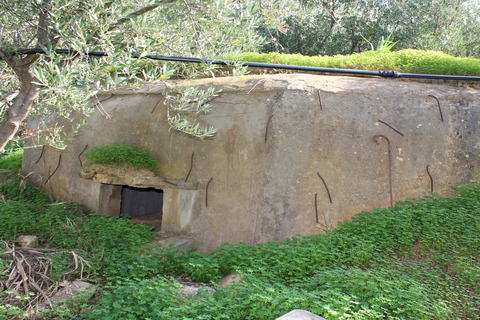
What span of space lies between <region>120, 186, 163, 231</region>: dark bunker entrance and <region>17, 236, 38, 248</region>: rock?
2676 millimetres

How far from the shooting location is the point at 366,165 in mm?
5434

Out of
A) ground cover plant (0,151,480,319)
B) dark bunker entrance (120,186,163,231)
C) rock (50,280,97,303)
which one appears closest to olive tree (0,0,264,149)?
rock (50,280,97,303)

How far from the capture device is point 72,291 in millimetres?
4266

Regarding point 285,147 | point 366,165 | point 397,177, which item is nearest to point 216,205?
point 285,147

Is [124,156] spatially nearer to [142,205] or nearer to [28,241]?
[28,241]

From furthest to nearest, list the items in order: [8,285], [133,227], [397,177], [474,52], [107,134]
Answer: [474,52] < [107,134] < [133,227] < [397,177] < [8,285]

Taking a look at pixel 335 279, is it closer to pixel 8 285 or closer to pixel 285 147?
pixel 285 147

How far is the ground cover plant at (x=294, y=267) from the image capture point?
11.1 feet

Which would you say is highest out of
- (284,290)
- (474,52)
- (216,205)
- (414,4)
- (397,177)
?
(414,4)

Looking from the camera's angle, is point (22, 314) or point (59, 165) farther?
point (59, 165)

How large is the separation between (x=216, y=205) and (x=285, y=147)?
1.32 meters

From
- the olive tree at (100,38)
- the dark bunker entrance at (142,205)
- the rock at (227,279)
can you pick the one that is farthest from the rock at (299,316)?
the dark bunker entrance at (142,205)

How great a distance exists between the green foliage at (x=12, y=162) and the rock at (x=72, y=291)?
4550 mm

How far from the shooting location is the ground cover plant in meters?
3.37
